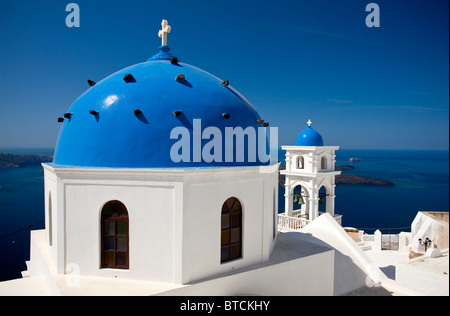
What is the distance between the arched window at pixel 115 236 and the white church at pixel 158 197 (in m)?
0.02

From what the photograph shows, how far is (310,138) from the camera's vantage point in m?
16.8

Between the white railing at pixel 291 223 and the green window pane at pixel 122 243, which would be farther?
the white railing at pixel 291 223

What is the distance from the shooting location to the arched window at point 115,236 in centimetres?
581

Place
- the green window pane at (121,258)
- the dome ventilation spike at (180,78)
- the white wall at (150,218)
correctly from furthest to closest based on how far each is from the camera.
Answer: the dome ventilation spike at (180,78)
the green window pane at (121,258)
the white wall at (150,218)

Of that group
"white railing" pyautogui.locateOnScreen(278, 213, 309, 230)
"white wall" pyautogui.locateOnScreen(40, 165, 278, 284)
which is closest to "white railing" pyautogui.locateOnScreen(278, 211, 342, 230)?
"white railing" pyautogui.locateOnScreen(278, 213, 309, 230)

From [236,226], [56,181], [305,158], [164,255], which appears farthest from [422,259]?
[56,181]

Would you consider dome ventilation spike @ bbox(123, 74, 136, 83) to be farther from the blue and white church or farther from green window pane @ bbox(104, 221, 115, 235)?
green window pane @ bbox(104, 221, 115, 235)

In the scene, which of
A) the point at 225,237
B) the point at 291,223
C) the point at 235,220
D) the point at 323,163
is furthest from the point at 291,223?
the point at 225,237

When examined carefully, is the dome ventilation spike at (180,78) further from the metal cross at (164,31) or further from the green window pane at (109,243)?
the green window pane at (109,243)

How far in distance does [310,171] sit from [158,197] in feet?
39.8

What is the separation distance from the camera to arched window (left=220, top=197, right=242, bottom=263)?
6.22 meters

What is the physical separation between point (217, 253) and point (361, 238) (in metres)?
13.2

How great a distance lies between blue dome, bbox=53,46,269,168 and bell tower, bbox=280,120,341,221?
33.5ft

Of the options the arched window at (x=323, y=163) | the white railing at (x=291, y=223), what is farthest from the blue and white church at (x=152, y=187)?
the arched window at (x=323, y=163)
